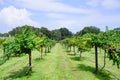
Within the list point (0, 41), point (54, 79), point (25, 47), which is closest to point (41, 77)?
point (54, 79)

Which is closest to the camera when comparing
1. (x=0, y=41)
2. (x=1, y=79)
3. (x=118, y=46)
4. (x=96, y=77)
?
(x=118, y=46)

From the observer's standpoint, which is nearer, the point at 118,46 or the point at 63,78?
the point at 118,46

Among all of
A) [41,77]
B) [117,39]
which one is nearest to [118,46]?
[117,39]

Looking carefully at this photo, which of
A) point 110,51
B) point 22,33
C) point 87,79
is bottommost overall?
point 87,79

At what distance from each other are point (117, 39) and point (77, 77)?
6316 mm

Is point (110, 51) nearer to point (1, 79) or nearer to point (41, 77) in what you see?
point (41, 77)

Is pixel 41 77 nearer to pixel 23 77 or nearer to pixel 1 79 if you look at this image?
pixel 23 77

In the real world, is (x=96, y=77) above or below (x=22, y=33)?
below

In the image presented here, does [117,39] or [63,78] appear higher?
[117,39]

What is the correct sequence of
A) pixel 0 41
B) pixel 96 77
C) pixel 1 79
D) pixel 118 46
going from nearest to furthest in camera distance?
1. pixel 118 46
2. pixel 1 79
3. pixel 96 77
4. pixel 0 41

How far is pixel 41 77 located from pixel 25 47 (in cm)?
395

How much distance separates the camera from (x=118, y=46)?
79.3ft

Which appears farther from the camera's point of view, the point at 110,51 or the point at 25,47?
the point at 25,47

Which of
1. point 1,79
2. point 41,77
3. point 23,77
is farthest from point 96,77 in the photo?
point 1,79
